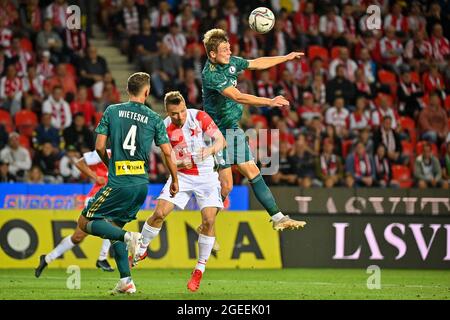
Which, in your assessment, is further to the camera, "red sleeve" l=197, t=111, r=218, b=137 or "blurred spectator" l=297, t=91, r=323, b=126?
"blurred spectator" l=297, t=91, r=323, b=126

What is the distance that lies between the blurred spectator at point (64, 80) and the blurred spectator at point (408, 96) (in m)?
7.31

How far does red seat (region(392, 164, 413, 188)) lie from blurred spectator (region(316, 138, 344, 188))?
1.25 meters

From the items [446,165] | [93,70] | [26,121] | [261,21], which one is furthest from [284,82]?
[261,21]

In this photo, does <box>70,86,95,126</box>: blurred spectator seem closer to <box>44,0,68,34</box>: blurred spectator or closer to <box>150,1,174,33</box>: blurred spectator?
<box>44,0,68,34</box>: blurred spectator

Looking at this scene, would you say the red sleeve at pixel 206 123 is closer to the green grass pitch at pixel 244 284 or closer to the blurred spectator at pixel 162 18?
the green grass pitch at pixel 244 284

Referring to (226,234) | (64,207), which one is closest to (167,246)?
(226,234)

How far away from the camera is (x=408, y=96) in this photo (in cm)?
2403

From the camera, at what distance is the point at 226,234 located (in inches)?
694

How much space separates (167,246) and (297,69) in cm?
742

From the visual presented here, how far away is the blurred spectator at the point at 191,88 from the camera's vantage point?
21.8 m

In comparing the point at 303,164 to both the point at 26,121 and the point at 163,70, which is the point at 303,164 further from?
the point at 26,121

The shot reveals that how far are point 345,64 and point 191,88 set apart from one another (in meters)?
3.96

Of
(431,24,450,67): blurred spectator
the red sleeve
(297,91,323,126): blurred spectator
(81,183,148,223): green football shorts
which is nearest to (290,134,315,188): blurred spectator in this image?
(297,91,323,126): blurred spectator

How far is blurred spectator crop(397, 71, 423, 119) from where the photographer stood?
2381cm
